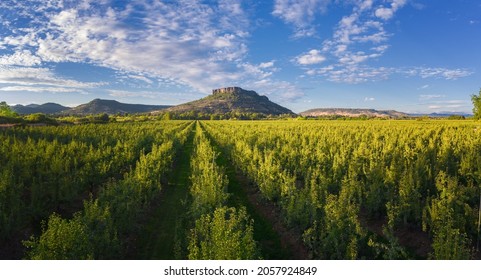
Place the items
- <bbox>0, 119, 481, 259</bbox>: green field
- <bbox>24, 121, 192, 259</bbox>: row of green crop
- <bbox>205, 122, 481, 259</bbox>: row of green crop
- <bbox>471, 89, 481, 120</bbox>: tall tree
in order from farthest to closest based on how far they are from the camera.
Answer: <bbox>471, 89, 481, 120</bbox>: tall tree
<bbox>205, 122, 481, 259</bbox>: row of green crop
<bbox>0, 119, 481, 259</bbox>: green field
<bbox>24, 121, 192, 259</bbox>: row of green crop

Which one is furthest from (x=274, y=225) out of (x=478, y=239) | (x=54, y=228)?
(x=54, y=228)

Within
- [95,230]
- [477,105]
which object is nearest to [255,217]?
[95,230]

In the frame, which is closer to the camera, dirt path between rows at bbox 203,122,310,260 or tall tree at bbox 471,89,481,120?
dirt path between rows at bbox 203,122,310,260

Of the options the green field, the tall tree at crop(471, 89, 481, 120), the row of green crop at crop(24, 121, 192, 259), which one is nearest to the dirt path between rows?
the green field

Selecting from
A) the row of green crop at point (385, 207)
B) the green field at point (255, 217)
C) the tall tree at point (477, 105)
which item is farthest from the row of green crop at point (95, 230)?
the tall tree at point (477, 105)

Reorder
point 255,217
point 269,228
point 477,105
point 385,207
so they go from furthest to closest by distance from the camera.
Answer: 1. point 477,105
2. point 255,217
3. point 385,207
4. point 269,228

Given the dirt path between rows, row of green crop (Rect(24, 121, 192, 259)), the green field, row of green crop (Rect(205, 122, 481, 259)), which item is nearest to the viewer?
row of green crop (Rect(24, 121, 192, 259))

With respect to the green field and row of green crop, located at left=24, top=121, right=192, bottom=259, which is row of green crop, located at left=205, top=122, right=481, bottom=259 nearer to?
the green field

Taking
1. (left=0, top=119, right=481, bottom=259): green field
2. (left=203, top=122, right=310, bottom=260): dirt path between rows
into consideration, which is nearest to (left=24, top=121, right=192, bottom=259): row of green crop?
(left=0, top=119, right=481, bottom=259): green field

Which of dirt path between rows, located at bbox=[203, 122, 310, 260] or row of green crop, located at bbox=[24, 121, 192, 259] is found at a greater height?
row of green crop, located at bbox=[24, 121, 192, 259]

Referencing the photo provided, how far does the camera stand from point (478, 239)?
975 cm

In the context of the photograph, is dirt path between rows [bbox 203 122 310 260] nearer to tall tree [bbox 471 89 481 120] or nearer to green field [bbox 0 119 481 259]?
green field [bbox 0 119 481 259]

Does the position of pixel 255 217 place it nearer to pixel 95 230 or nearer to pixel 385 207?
pixel 385 207

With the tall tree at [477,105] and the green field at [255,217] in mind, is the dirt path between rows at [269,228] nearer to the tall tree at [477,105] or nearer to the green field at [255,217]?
the green field at [255,217]
